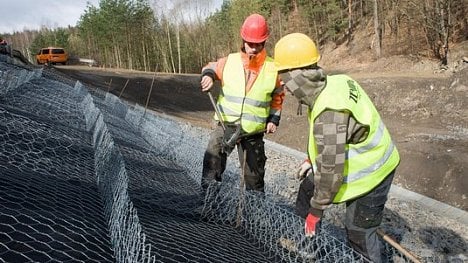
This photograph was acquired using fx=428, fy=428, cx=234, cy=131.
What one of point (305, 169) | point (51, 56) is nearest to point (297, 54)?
point (305, 169)

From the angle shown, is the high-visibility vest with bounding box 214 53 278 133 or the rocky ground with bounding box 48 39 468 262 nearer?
the high-visibility vest with bounding box 214 53 278 133

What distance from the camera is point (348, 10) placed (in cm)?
3391

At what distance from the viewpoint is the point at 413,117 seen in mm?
13297

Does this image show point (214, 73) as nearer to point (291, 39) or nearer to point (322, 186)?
point (291, 39)

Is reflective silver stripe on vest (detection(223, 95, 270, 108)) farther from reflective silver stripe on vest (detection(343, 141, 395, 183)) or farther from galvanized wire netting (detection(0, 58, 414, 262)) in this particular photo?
reflective silver stripe on vest (detection(343, 141, 395, 183))

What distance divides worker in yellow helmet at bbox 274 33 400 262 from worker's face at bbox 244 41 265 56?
1046 millimetres

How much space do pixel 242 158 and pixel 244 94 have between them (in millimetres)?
615

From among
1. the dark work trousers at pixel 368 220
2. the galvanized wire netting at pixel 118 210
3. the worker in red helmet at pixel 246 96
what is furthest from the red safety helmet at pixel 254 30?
the dark work trousers at pixel 368 220

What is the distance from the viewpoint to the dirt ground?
24.3 feet

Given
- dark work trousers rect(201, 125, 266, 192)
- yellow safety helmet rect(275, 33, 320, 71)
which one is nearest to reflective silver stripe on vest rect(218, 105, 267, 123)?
dark work trousers rect(201, 125, 266, 192)

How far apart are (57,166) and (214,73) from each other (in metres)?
1.67

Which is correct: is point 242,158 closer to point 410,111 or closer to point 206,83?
point 206,83

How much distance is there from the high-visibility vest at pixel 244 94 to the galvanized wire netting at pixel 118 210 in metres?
0.61

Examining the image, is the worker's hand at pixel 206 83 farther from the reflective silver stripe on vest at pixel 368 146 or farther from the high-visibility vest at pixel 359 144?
the reflective silver stripe on vest at pixel 368 146
